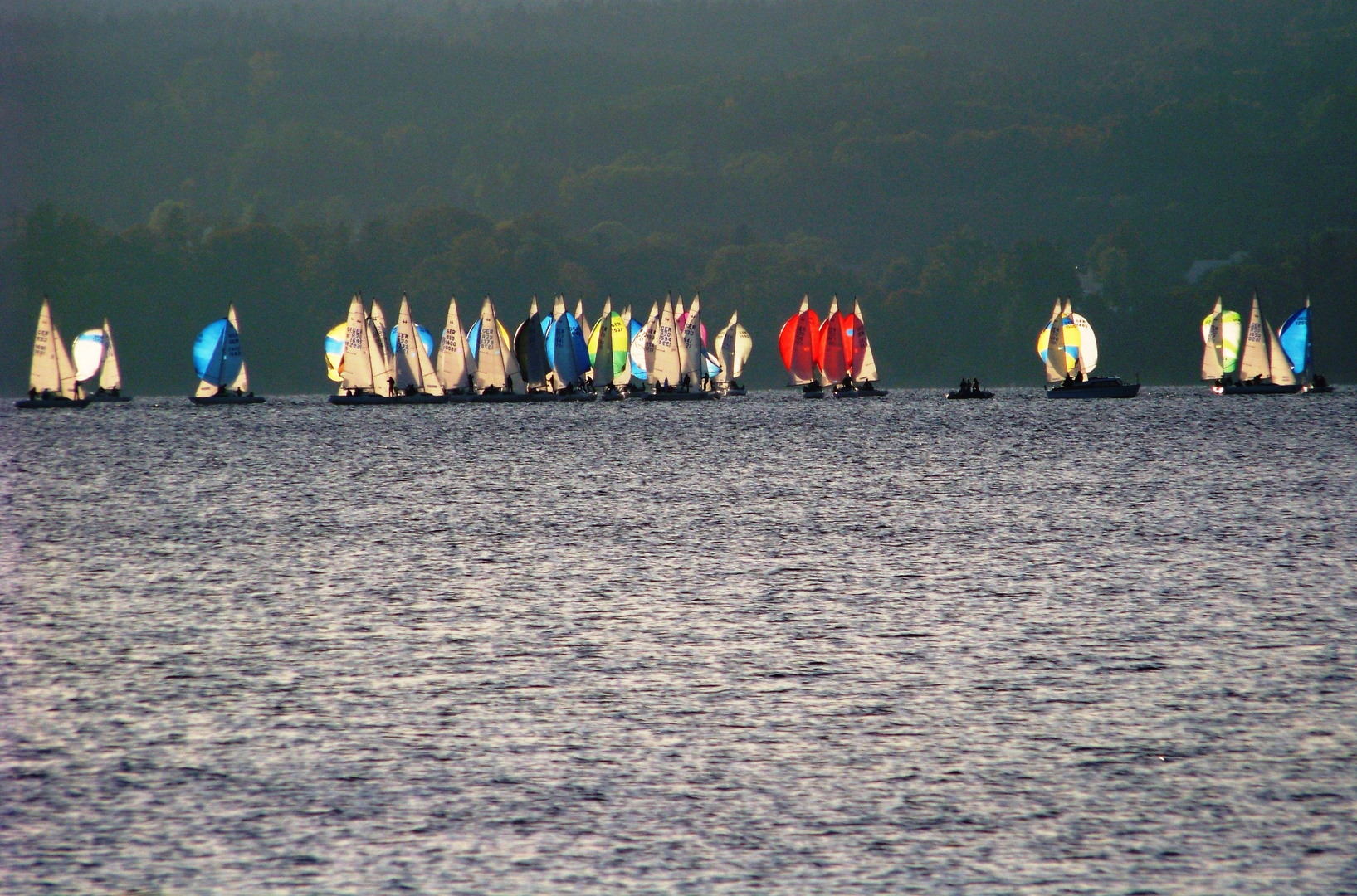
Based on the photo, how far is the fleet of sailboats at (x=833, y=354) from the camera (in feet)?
564

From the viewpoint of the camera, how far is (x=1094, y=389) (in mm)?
188250

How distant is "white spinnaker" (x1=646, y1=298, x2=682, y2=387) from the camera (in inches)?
6560

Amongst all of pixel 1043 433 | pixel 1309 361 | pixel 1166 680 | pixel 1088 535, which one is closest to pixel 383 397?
pixel 1043 433

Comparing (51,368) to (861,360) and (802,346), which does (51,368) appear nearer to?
(802,346)

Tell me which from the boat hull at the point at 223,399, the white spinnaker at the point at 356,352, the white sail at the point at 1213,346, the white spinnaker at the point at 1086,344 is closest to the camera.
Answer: the white spinnaker at the point at 356,352

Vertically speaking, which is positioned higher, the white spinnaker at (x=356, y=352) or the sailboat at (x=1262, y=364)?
the white spinnaker at (x=356, y=352)

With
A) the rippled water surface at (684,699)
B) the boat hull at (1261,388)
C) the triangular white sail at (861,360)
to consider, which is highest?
the triangular white sail at (861,360)

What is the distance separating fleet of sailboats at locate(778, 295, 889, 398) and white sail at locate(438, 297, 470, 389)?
115ft

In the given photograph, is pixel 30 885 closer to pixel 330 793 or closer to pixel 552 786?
pixel 330 793

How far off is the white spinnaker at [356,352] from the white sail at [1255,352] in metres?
88.9

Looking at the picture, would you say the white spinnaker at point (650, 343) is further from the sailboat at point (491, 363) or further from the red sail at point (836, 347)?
the red sail at point (836, 347)

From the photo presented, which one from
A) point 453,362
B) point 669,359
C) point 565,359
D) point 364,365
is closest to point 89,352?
point 364,365

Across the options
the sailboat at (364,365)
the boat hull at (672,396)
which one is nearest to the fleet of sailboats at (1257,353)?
the boat hull at (672,396)

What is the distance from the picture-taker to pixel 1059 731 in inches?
969
